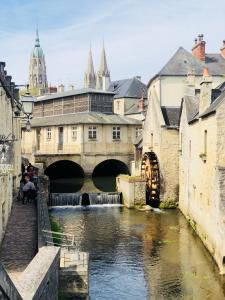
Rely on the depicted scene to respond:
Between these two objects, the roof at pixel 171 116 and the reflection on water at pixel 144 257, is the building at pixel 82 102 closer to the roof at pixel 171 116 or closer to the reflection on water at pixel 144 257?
the roof at pixel 171 116

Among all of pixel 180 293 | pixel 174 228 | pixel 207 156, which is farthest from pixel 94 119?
pixel 180 293

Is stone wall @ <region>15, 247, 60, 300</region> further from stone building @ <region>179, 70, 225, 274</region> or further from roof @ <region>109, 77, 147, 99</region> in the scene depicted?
roof @ <region>109, 77, 147, 99</region>

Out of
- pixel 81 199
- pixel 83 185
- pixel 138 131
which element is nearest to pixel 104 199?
pixel 81 199

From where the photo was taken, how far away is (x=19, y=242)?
1355cm

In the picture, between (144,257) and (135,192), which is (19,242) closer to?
(144,257)

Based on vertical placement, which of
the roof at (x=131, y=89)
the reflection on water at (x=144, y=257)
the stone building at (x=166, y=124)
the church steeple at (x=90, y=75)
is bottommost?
the reflection on water at (x=144, y=257)

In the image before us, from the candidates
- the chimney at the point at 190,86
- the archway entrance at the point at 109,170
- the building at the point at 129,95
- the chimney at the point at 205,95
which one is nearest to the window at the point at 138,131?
the archway entrance at the point at 109,170

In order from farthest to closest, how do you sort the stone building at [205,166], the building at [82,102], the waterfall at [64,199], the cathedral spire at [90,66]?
the cathedral spire at [90,66] < the building at [82,102] < the waterfall at [64,199] < the stone building at [205,166]

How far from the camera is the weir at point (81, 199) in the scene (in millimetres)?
29594

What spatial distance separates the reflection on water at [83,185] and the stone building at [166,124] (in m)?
6.81

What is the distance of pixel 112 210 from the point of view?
27.7 meters

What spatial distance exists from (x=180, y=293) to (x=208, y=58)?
Result: 92.4ft

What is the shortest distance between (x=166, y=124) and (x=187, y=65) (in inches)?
327

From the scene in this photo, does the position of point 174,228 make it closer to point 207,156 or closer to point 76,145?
point 207,156
